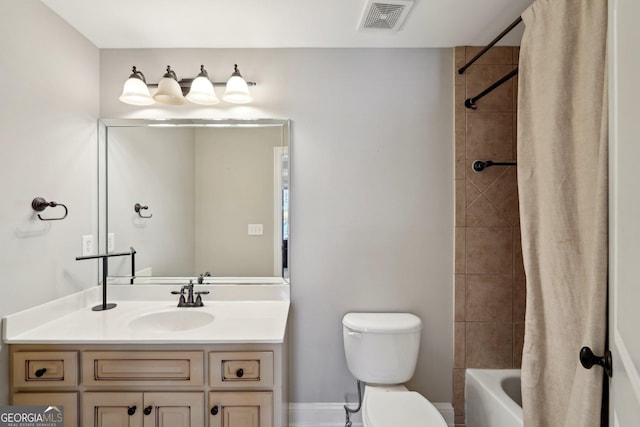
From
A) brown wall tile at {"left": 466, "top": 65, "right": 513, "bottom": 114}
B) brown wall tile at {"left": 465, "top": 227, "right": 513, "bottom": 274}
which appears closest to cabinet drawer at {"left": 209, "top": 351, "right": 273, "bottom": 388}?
brown wall tile at {"left": 465, "top": 227, "right": 513, "bottom": 274}

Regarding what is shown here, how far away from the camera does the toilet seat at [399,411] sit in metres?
1.46

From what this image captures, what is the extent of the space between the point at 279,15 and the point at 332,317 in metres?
1.70

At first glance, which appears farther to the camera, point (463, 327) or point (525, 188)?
point (463, 327)

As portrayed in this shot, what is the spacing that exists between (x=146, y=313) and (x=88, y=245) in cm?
54

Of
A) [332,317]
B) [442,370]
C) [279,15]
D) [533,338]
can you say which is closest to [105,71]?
[279,15]

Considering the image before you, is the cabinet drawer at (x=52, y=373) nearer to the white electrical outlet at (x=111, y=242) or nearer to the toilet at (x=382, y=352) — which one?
the white electrical outlet at (x=111, y=242)

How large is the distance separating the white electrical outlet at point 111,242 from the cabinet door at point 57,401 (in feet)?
2.61

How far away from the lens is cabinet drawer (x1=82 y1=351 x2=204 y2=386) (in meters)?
1.39

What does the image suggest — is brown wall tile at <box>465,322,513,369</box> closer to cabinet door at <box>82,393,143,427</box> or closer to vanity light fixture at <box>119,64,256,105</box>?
cabinet door at <box>82,393,143,427</box>

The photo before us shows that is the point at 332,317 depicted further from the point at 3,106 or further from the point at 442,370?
the point at 3,106

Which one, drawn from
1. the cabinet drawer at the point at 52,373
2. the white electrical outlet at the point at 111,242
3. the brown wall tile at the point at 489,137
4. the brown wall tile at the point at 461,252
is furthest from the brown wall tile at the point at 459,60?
the cabinet drawer at the point at 52,373

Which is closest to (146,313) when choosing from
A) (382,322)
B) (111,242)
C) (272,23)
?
(111,242)

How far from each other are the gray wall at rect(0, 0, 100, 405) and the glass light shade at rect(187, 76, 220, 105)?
2.04 feet

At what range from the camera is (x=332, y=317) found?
198cm
